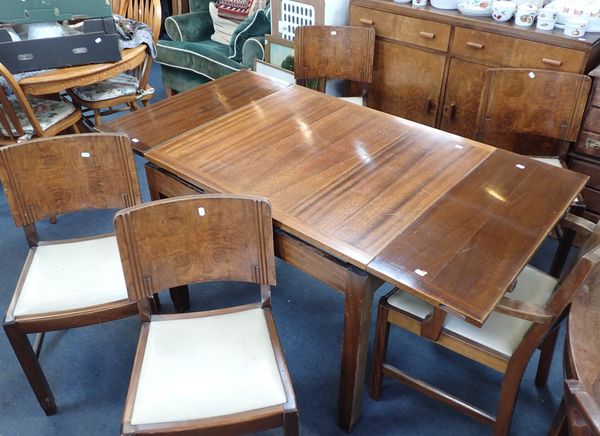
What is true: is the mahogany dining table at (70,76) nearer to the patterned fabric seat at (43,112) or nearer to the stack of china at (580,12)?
the patterned fabric seat at (43,112)

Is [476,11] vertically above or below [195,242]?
above

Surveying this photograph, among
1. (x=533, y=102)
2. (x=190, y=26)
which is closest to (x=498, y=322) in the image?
(x=533, y=102)

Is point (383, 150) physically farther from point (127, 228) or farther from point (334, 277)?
point (127, 228)

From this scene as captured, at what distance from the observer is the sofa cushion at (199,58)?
10.7ft

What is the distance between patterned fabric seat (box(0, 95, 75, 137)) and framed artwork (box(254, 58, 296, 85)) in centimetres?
107

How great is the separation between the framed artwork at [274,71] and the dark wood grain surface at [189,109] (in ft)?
2.24

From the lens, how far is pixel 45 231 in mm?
2502

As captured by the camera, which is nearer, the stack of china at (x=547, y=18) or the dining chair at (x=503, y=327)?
the dining chair at (x=503, y=327)

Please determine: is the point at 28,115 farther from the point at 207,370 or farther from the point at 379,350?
the point at 379,350

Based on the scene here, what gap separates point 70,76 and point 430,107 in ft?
5.80

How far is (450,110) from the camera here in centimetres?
256

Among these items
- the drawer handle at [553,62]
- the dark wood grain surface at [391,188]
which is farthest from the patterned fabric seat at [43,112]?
the drawer handle at [553,62]

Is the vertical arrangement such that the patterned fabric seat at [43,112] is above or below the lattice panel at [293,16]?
below

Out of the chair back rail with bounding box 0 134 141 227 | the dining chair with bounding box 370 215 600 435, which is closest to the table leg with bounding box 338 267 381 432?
the dining chair with bounding box 370 215 600 435
